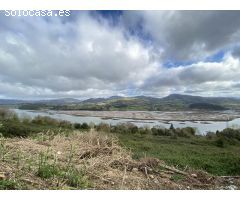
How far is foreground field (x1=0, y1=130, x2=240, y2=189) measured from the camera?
3.25 meters

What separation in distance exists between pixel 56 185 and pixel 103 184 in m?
0.69

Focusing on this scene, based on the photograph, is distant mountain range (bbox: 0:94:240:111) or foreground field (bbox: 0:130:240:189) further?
distant mountain range (bbox: 0:94:240:111)

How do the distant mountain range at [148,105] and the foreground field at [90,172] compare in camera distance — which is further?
the distant mountain range at [148,105]

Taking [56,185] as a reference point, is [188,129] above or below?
below

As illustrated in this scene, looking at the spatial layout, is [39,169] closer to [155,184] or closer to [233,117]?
[155,184]

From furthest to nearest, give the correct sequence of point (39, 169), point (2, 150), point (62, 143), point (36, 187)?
1. point (62, 143)
2. point (2, 150)
3. point (39, 169)
4. point (36, 187)

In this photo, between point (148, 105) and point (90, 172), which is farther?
point (148, 105)

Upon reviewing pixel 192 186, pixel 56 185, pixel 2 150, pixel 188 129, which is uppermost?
pixel 2 150

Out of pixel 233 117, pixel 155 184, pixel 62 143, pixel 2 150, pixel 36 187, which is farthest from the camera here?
pixel 233 117

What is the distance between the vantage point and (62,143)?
222 inches

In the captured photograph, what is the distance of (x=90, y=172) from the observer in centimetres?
376

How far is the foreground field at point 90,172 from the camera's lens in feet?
10.7

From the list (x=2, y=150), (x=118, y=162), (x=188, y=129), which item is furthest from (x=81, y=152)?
(x=188, y=129)

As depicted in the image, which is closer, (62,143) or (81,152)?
(81,152)
